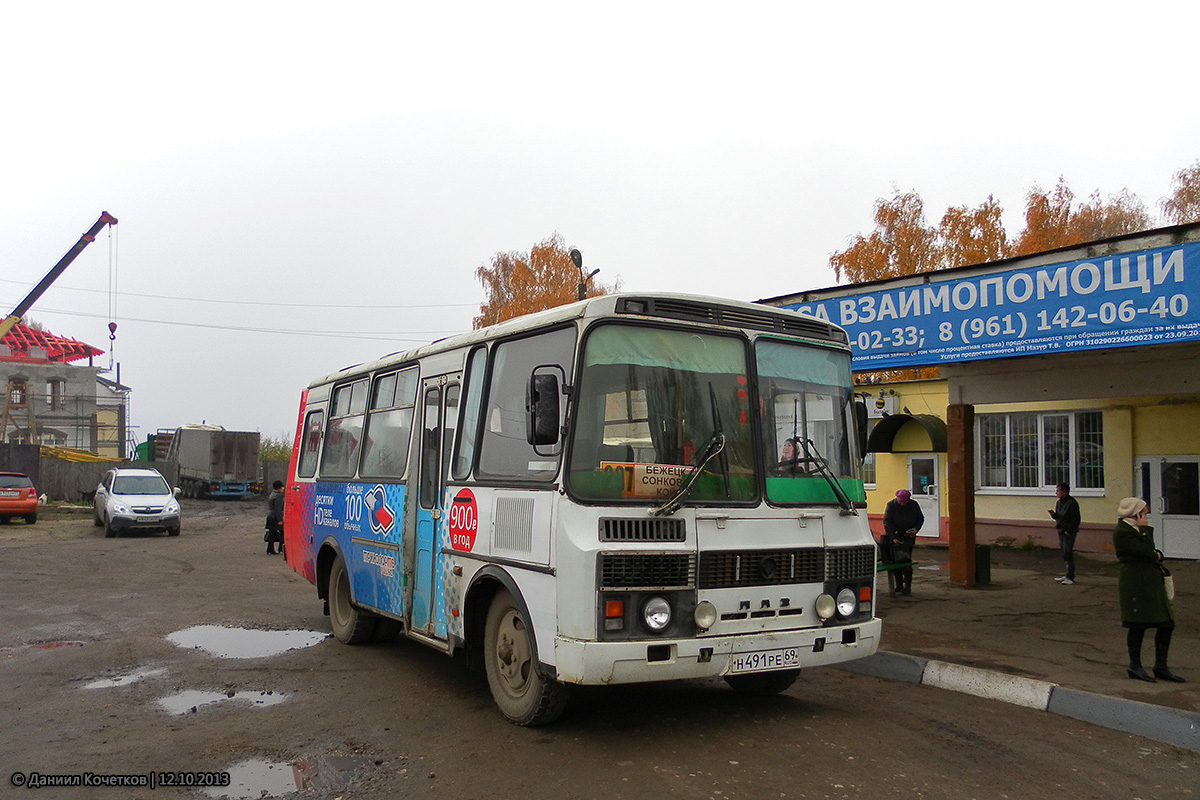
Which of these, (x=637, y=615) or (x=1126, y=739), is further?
(x=1126, y=739)

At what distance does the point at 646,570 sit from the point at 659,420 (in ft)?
3.09

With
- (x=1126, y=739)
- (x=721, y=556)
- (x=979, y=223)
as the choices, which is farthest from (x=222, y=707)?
(x=979, y=223)

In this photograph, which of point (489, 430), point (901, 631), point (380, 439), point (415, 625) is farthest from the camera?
point (901, 631)

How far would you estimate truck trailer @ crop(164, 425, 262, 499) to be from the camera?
4106 centimetres

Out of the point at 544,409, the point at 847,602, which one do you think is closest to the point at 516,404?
the point at 544,409

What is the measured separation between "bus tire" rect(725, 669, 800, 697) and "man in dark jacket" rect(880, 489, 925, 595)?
6399 millimetres

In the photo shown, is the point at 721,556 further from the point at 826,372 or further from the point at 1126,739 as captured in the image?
the point at 1126,739

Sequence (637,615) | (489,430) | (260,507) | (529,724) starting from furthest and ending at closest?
(260,507), (489,430), (529,724), (637,615)

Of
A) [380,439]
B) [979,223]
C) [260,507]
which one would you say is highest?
[979,223]

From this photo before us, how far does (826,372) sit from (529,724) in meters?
3.23

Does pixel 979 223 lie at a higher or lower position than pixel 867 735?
higher

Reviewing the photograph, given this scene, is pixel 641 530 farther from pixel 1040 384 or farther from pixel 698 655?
pixel 1040 384

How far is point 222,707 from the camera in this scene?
6957 mm

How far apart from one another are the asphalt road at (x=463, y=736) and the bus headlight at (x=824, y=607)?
30.8 inches
